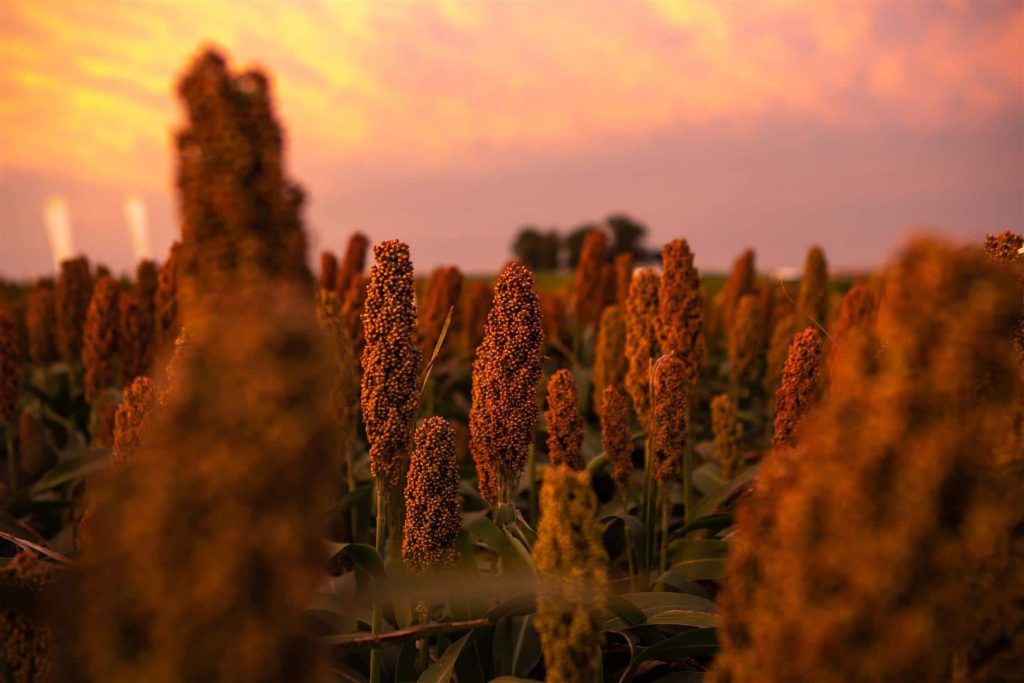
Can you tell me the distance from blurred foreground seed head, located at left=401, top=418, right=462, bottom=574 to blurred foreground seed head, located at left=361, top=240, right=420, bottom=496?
84mm

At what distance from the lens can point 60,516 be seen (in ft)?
20.8

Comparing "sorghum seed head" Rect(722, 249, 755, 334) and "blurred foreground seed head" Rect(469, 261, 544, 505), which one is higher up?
"sorghum seed head" Rect(722, 249, 755, 334)

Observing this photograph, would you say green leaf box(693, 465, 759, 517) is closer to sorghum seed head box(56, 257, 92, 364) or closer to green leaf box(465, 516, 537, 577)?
green leaf box(465, 516, 537, 577)

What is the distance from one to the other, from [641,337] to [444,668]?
2.82m

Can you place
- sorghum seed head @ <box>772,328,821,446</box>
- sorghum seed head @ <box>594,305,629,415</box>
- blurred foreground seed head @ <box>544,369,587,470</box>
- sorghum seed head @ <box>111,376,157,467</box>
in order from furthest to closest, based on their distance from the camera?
1. sorghum seed head @ <box>594,305,629,415</box>
2. blurred foreground seed head @ <box>544,369,587,470</box>
3. sorghum seed head @ <box>772,328,821,446</box>
4. sorghum seed head @ <box>111,376,157,467</box>

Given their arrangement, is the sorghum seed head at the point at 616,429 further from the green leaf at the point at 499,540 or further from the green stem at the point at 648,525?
the green leaf at the point at 499,540

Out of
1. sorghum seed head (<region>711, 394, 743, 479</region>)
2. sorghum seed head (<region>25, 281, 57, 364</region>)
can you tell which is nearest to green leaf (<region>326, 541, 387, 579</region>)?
sorghum seed head (<region>711, 394, 743, 479</region>)

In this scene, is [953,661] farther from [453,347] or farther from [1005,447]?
[453,347]

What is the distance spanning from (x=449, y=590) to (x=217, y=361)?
73cm

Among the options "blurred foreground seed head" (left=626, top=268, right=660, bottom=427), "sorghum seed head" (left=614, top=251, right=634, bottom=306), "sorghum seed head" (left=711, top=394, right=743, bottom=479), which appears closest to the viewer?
"blurred foreground seed head" (left=626, top=268, right=660, bottom=427)

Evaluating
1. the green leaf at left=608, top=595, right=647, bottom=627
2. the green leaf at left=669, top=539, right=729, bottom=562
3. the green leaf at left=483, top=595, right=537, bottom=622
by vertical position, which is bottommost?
the green leaf at left=669, top=539, right=729, bottom=562

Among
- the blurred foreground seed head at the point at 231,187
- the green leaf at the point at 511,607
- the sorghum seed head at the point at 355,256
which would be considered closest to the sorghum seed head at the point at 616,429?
the green leaf at the point at 511,607

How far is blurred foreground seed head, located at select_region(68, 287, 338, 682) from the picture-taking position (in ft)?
3.31

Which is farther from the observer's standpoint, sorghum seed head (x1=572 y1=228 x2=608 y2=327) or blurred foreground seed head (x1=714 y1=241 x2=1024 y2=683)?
sorghum seed head (x1=572 y1=228 x2=608 y2=327)
